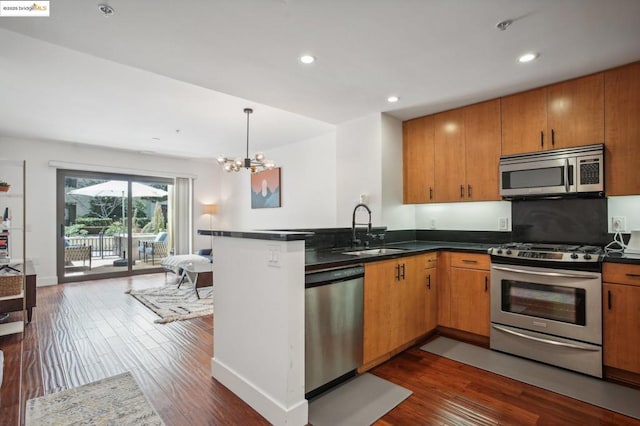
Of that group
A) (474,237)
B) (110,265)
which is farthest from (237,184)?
(474,237)

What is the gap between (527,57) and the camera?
2.44 metres

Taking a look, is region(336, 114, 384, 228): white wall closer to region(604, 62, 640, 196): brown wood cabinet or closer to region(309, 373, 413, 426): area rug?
region(309, 373, 413, 426): area rug

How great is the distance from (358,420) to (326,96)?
112 inches

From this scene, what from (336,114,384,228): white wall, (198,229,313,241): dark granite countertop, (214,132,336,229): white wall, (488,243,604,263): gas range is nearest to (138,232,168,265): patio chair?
(214,132,336,229): white wall

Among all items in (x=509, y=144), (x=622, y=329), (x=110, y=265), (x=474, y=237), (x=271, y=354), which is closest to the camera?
(x=271, y=354)

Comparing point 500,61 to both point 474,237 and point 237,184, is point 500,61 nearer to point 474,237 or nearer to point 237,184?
Result: point 474,237

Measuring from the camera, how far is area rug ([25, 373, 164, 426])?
1890mm

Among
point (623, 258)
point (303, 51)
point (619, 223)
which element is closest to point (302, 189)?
point (303, 51)

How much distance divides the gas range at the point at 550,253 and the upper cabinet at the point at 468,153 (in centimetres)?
65

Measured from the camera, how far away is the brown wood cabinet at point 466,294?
9.86 ft

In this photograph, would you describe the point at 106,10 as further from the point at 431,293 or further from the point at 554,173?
the point at 554,173

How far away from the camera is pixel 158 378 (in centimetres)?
241

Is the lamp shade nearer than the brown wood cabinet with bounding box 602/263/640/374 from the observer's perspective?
No

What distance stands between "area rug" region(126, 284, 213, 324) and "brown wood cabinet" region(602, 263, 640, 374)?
4076 millimetres
